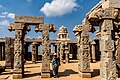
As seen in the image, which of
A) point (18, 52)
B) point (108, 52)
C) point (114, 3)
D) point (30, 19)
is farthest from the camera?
point (30, 19)

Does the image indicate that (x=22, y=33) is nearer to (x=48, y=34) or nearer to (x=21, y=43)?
(x=21, y=43)

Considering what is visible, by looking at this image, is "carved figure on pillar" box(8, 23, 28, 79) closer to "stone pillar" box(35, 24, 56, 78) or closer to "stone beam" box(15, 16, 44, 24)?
"stone beam" box(15, 16, 44, 24)

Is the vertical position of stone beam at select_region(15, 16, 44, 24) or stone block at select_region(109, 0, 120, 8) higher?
stone beam at select_region(15, 16, 44, 24)

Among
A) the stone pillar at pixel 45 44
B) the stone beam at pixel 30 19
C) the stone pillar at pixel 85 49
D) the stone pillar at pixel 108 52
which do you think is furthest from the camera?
the stone pillar at pixel 45 44

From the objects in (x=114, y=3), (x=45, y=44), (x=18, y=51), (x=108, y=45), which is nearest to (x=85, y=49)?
(x=45, y=44)

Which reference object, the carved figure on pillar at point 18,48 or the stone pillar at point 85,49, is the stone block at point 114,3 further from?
the carved figure on pillar at point 18,48

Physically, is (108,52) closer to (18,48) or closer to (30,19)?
(30,19)

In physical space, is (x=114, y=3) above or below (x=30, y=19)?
below

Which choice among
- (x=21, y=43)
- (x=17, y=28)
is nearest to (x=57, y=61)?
(x=21, y=43)

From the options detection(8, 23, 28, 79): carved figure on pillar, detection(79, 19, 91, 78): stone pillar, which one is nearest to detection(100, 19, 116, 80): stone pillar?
detection(79, 19, 91, 78): stone pillar

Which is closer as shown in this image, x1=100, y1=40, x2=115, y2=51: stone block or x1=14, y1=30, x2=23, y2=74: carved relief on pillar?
x1=100, y1=40, x2=115, y2=51: stone block

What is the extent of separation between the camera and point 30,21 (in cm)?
1230

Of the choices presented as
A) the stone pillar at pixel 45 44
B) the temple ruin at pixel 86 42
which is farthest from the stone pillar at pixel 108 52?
the stone pillar at pixel 45 44

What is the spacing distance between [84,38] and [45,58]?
9.80 feet
